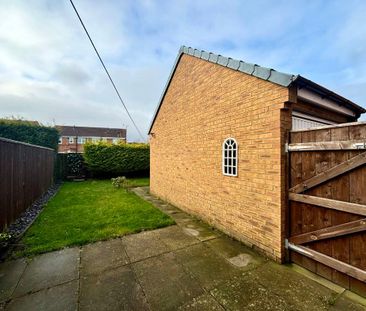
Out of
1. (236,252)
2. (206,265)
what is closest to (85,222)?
(206,265)

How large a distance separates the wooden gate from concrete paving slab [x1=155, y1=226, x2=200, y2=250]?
6.81 feet

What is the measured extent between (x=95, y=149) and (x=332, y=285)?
15.6 metres

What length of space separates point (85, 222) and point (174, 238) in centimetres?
289

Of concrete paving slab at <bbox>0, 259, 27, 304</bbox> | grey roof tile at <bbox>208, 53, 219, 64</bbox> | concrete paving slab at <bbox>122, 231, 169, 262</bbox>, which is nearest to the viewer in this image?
concrete paving slab at <bbox>0, 259, 27, 304</bbox>

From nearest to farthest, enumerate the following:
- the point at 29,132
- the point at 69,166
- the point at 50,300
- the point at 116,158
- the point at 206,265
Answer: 1. the point at 50,300
2. the point at 206,265
3. the point at 29,132
4. the point at 69,166
5. the point at 116,158

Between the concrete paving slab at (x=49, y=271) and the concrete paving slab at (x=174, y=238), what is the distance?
5.90 feet

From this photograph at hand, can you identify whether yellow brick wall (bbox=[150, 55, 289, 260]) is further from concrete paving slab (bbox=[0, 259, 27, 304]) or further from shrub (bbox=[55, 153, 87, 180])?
shrub (bbox=[55, 153, 87, 180])

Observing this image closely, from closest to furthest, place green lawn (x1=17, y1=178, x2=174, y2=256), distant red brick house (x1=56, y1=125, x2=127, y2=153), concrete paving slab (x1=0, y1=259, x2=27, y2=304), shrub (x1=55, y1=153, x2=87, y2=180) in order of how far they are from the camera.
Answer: concrete paving slab (x1=0, y1=259, x2=27, y2=304) → green lawn (x1=17, y1=178, x2=174, y2=256) → shrub (x1=55, y1=153, x2=87, y2=180) → distant red brick house (x1=56, y1=125, x2=127, y2=153)

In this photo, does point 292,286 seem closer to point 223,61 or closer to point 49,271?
point 49,271

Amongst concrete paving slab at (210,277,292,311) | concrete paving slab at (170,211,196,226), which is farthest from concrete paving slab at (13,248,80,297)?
concrete paving slab at (170,211,196,226)

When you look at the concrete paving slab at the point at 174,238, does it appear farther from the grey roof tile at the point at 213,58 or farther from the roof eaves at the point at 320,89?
the grey roof tile at the point at 213,58

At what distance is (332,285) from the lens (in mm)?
2748

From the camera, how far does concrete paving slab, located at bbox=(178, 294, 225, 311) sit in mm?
2307

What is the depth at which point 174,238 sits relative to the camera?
447 cm
